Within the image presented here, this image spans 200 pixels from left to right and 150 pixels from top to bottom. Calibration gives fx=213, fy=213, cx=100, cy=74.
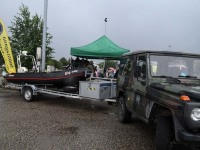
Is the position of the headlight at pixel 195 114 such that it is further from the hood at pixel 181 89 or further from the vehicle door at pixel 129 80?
the vehicle door at pixel 129 80

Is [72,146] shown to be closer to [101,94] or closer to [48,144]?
[48,144]

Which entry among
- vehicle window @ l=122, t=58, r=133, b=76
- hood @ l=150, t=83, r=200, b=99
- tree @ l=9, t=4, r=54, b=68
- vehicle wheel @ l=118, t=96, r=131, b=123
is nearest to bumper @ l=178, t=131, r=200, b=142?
hood @ l=150, t=83, r=200, b=99

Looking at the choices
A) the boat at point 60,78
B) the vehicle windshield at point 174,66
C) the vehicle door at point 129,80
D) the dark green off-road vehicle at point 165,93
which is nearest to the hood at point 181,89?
the dark green off-road vehicle at point 165,93

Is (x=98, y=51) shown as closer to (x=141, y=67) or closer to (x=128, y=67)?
(x=128, y=67)

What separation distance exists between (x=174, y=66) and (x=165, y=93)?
117 centimetres

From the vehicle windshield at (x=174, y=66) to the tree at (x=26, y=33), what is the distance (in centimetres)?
1418

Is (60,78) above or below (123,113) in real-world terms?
above

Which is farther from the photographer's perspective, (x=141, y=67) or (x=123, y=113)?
(x=123, y=113)

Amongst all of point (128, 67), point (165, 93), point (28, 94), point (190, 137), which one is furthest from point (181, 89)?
point (28, 94)

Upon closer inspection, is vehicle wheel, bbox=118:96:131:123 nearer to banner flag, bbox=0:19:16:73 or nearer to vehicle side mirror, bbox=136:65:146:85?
vehicle side mirror, bbox=136:65:146:85

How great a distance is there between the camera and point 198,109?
305cm

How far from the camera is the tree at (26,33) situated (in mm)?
17203

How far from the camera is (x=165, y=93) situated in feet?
12.0


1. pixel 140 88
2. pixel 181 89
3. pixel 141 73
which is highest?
pixel 141 73
